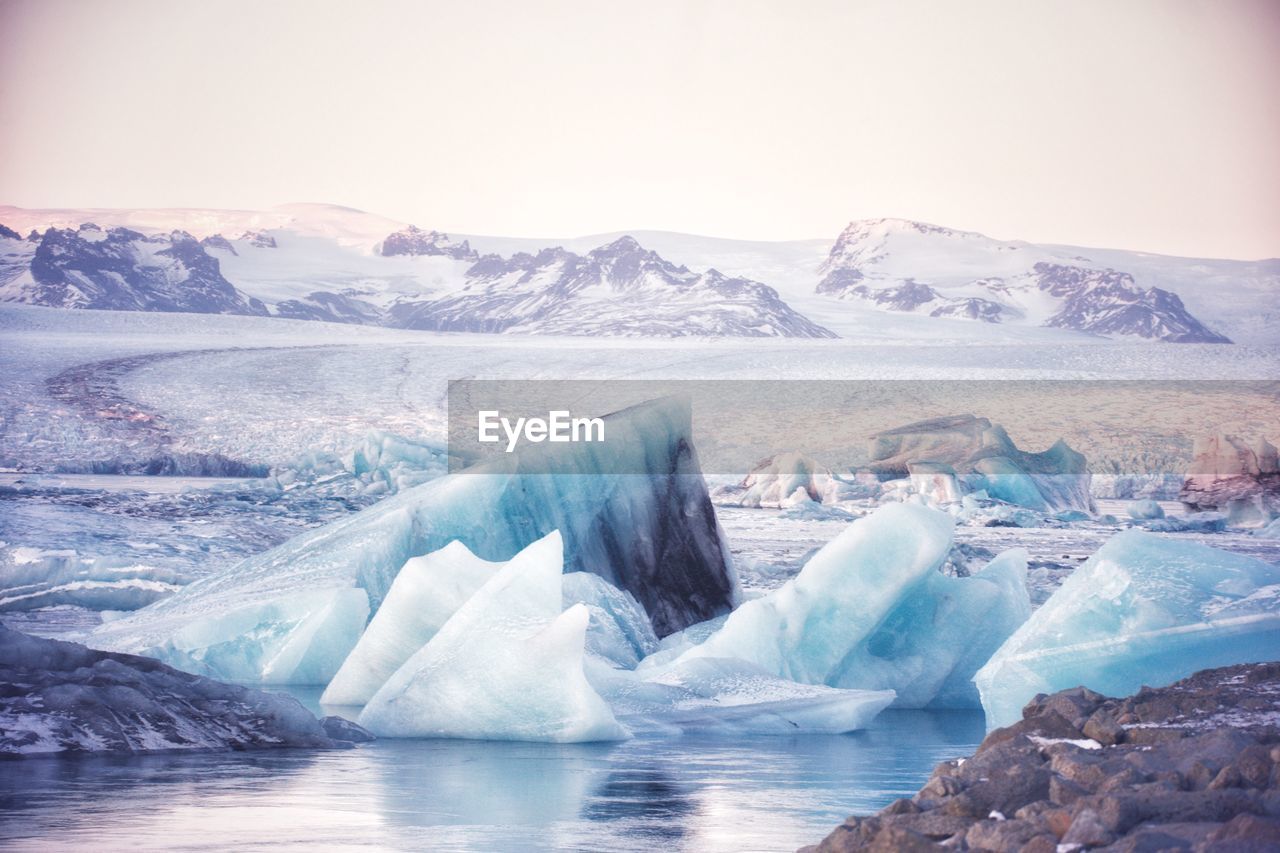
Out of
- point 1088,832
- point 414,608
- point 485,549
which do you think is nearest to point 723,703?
point 414,608

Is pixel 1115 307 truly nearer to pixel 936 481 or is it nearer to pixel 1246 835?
pixel 936 481

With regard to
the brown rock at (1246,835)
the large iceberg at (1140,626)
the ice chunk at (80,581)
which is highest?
the brown rock at (1246,835)

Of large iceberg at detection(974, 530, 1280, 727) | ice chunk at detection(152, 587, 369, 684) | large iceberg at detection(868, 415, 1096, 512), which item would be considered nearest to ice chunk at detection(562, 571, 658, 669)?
ice chunk at detection(152, 587, 369, 684)

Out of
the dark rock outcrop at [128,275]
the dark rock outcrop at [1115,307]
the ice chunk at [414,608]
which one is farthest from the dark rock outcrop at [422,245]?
the ice chunk at [414,608]

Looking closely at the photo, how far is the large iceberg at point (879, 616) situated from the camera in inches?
300

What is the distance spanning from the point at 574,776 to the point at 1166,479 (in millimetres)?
12920

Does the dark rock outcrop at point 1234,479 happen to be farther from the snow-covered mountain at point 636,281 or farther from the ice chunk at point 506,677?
the ice chunk at point 506,677

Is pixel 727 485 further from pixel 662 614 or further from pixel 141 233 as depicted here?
pixel 141 233

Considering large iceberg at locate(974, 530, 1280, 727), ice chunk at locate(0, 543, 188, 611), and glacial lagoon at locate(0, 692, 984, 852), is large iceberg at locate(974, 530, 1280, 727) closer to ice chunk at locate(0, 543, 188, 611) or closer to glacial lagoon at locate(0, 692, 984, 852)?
glacial lagoon at locate(0, 692, 984, 852)

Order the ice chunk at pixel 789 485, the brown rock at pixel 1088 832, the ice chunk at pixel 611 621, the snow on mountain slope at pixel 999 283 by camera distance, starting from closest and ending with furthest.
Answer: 1. the brown rock at pixel 1088 832
2. the ice chunk at pixel 611 621
3. the ice chunk at pixel 789 485
4. the snow on mountain slope at pixel 999 283

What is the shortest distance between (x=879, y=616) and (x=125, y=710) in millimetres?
3581

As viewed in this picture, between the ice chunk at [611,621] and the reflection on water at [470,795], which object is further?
the ice chunk at [611,621]

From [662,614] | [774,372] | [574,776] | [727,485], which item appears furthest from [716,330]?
[574,776]

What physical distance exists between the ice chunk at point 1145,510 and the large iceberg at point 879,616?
815 centimetres
